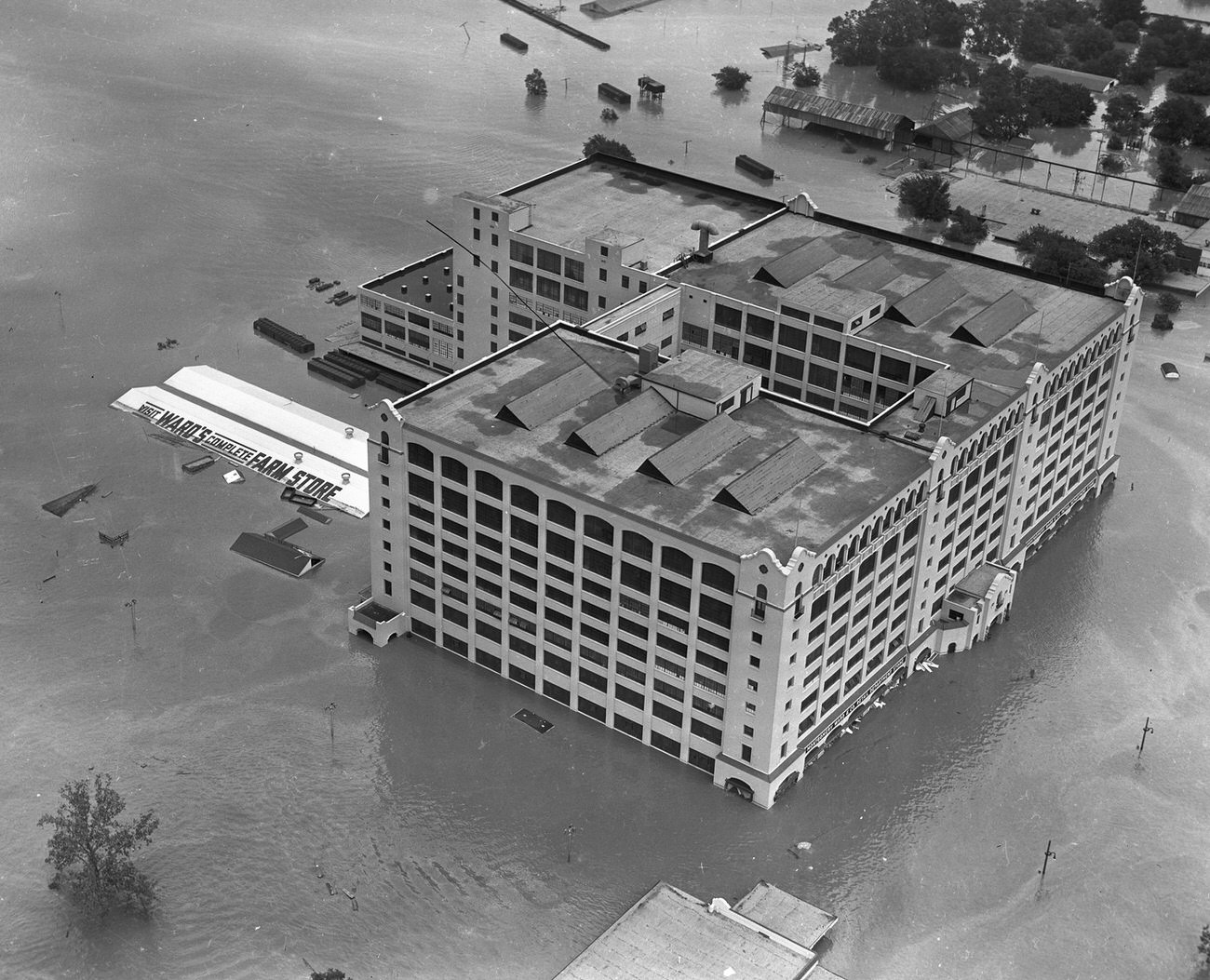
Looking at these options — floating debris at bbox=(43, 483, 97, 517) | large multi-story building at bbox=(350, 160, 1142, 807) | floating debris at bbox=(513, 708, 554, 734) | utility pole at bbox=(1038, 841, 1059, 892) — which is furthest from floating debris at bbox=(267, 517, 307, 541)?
utility pole at bbox=(1038, 841, 1059, 892)

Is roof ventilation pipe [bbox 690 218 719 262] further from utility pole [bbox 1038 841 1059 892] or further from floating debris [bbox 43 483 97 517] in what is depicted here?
utility pole [bbox 1038 841 1059 892]

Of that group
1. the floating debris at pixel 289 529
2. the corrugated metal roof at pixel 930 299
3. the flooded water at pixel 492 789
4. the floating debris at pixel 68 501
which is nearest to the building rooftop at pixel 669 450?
the flooded water at pixel 492 789

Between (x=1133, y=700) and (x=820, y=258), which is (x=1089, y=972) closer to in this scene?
(x=1133, y=700)

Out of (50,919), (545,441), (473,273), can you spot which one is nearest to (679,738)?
(545,441)

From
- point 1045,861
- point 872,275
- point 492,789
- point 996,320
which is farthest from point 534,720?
point 872,275

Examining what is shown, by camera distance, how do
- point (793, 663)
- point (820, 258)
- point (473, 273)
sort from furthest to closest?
point (473, 273), point (820, 258), point (793, 663)

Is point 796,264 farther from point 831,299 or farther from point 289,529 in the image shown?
point 289,529
